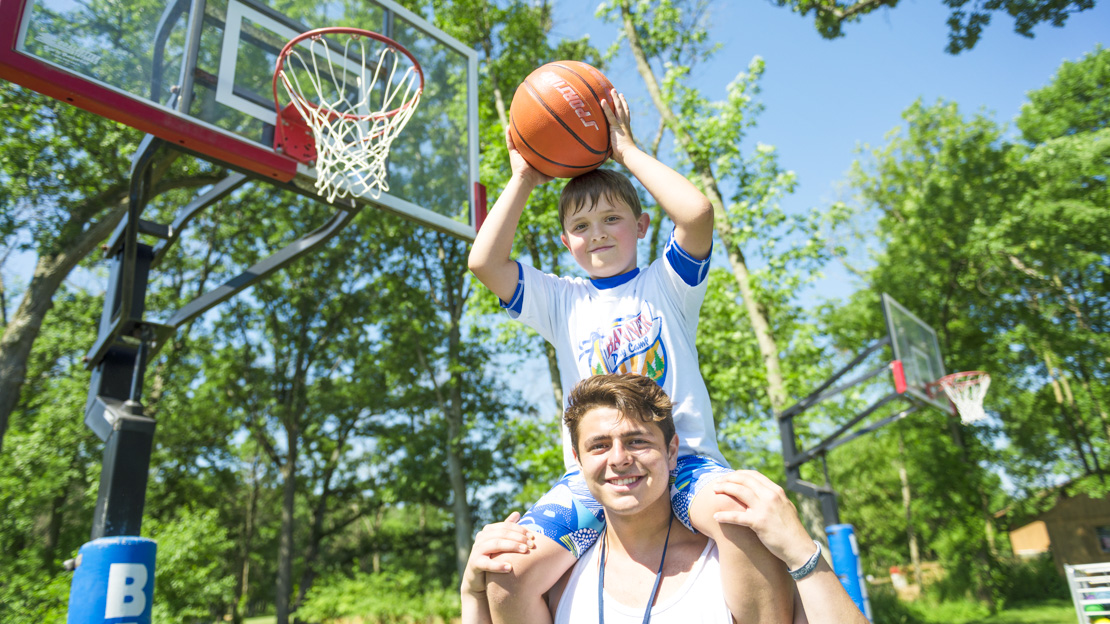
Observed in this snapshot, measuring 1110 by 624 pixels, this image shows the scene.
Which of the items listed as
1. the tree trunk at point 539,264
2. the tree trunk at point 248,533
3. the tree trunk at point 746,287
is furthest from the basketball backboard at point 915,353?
the tree trunk at point 248,533

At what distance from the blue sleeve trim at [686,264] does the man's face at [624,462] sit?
2.04ft

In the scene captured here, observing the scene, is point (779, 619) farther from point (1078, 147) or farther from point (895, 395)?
point (1078, 147)

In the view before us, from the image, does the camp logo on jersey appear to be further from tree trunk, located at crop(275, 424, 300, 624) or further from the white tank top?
tree trunk, located at crop(275, 424, 300, 624)

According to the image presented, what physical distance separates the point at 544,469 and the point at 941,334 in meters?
16.3

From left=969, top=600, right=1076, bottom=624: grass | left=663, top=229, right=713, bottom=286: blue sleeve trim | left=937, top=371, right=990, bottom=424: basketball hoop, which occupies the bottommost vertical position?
left=969, top=600, right=1076, bottom=624: grass

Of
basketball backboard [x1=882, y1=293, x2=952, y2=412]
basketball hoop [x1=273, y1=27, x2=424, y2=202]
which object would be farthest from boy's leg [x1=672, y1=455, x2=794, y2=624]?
basketball backboard [x1=882, y1=293, x2=952, y2=412]

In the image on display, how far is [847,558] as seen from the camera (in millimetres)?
7727

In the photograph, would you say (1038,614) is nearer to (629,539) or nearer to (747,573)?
(629,539)

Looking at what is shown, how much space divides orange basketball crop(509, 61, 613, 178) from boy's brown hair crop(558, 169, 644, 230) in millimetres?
107

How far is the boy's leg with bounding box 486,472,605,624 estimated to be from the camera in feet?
5.91

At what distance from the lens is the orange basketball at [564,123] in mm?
2516

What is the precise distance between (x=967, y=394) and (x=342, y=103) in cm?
1234

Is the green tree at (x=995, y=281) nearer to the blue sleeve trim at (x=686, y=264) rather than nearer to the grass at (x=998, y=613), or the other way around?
the grass at (x=998, y=613)

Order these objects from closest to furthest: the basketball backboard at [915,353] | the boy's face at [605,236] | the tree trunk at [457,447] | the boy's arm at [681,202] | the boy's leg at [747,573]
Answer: the boy's leg at [747,573], the boy's arm at [681,202], the boy's face at [605,236], the basketball backboard at [915,353], the tree trunk at [457,447]
